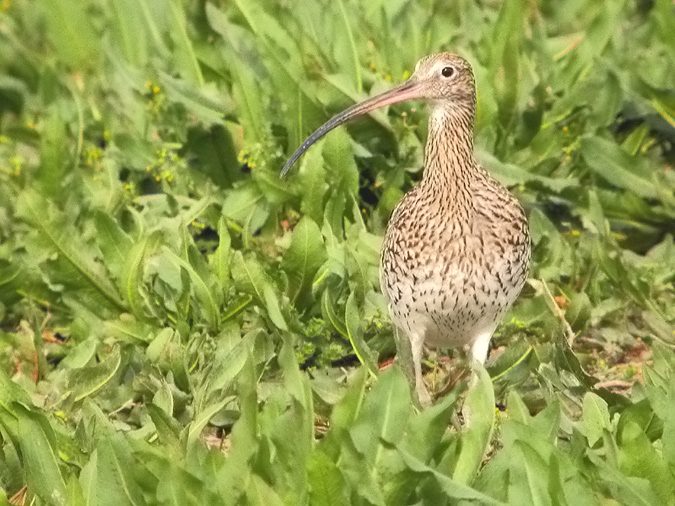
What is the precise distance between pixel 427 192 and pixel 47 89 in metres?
3.95

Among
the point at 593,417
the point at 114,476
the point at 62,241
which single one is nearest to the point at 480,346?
the point at 593,417

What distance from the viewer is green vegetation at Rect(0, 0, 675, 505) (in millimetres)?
5039

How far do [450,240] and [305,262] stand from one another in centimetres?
99

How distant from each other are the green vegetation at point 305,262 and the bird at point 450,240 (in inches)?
9.4

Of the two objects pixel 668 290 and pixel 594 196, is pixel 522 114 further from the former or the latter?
pixel 668 290

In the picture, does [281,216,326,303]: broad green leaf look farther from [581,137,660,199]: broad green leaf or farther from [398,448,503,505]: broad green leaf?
[398,448,503,505]: broad green leaf

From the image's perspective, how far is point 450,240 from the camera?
600cm

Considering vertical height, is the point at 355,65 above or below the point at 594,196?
above

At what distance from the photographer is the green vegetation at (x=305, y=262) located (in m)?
5.04

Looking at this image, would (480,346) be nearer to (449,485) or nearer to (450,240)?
(450,240)

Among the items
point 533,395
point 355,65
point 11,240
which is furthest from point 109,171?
point 533,395

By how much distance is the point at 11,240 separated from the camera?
8.02 meters

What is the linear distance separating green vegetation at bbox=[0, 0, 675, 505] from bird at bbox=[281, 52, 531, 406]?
0.24 meters

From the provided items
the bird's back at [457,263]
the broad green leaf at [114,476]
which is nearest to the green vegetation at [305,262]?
the broad green leaf at [114,476]
